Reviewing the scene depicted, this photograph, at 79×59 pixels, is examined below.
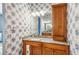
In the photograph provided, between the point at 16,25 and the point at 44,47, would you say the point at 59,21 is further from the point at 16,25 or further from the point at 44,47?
the point at 16,25

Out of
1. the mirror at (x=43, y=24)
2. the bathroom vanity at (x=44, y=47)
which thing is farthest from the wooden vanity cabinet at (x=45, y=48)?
the mirror at (x=43, y=24)

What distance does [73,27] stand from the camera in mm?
1334

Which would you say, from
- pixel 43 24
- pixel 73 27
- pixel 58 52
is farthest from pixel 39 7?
pixel 58 52

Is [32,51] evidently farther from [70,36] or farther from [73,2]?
[73,2]

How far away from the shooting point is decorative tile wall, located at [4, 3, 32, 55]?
4.42 feet

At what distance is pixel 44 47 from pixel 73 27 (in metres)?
0.38

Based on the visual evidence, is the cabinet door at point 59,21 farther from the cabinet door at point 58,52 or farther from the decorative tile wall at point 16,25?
the decorative tile wall at point 16,25

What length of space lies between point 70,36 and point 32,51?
44cm

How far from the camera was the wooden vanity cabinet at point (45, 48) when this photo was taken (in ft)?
4.33

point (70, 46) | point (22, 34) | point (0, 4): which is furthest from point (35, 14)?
point (70, 46)

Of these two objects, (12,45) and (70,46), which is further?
(12,45)

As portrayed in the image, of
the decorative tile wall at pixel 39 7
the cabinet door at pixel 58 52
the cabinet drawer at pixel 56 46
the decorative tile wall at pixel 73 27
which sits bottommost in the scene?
the cabinet door at pixel 58 52

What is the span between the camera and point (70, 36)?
133 cm

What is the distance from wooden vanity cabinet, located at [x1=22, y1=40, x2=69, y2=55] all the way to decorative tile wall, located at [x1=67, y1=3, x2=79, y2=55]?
3.9 inches
